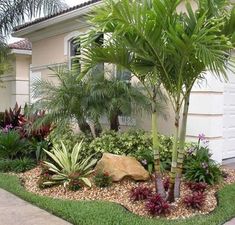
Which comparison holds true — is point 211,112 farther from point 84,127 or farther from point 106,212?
point 106,212

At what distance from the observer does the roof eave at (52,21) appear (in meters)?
11.7

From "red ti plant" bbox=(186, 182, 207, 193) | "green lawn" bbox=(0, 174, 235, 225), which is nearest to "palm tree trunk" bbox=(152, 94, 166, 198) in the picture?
"green lawn" bbox=(0, 174, 235, 225)

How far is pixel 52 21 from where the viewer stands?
13594 mm

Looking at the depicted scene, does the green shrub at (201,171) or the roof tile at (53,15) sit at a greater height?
the roof tile at (53,15)

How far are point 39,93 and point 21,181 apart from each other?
2258 millimetres

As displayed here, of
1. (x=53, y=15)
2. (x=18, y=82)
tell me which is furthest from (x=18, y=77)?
(x=53, y=15)

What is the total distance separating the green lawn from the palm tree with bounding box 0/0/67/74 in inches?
366

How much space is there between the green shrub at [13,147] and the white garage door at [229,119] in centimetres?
497

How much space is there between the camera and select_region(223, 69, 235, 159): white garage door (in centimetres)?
982

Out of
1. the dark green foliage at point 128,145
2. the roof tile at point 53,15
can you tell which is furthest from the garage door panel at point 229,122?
the roof tile at point 53,15

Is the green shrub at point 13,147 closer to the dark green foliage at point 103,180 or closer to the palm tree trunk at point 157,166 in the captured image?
the dark green foliage at point 103,180

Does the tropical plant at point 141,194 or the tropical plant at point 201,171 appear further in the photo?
the tropical plant at point 201,171

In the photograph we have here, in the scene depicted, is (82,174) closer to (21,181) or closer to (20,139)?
(21,181)

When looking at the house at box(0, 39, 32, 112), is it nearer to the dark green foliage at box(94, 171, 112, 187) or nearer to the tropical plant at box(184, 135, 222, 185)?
the dark green foliage at box(94, 171, 112, 187)
